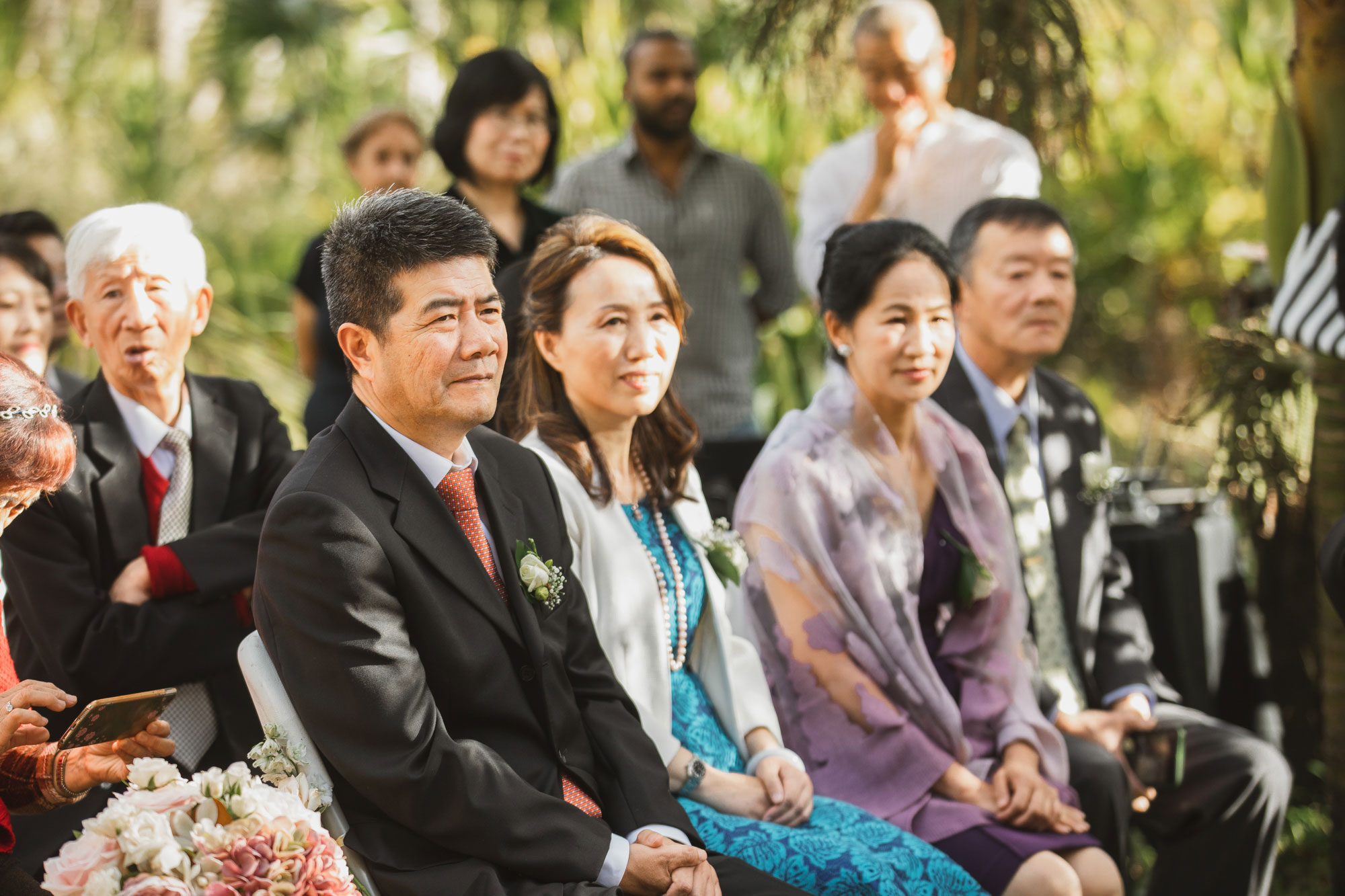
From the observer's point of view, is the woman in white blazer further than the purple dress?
No

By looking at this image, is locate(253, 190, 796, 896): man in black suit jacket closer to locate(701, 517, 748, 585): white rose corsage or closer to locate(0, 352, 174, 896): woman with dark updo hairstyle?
locate(0, 352, 174, 896): woman with dark updo hairstyle

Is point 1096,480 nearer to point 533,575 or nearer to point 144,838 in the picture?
point 533,575

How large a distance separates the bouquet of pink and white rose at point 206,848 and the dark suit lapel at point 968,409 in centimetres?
219

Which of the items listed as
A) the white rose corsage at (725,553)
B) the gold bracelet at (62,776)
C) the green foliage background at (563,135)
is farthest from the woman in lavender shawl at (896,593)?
the green foliage background at (563,135)

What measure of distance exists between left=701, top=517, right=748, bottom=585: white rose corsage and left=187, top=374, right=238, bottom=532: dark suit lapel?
107 centimetres

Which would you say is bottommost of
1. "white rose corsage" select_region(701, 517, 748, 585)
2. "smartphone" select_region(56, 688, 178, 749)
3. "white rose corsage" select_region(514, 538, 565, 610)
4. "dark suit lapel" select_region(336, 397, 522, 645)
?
"smartphone" select_region(56, 688, 178, 749)

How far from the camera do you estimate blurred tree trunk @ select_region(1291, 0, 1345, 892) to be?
3922 millimetres

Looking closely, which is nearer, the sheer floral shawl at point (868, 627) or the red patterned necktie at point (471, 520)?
the red patterned necktie at point (471, 520)

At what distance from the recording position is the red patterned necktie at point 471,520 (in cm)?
229

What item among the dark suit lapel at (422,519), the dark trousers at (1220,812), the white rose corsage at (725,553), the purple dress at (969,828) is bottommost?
the dark trousers at (1220,812)

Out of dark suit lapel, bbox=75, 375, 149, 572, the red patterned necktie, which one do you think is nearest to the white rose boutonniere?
the red patterned necktie

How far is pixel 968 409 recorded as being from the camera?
3545mm

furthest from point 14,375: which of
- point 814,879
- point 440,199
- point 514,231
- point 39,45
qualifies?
point 39,45

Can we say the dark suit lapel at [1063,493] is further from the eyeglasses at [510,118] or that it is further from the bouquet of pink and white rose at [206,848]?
the bouquet of pink and white rose at [206,848]
